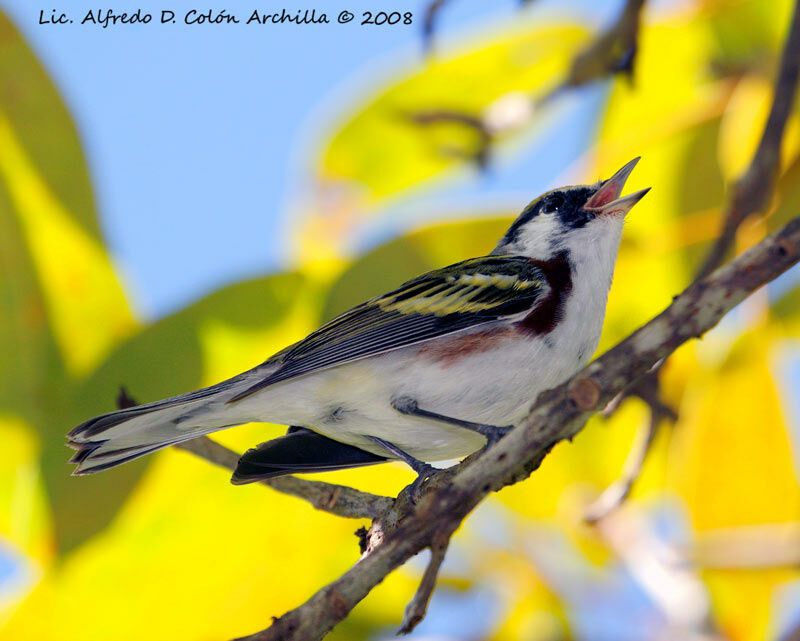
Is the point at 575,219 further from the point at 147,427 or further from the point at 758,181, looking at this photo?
the point at 147,427

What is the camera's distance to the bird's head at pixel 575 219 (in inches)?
117

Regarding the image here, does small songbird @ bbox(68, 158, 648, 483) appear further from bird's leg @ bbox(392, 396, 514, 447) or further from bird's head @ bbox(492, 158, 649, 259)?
bird's head @ bbox(492, 158, 649, 259)

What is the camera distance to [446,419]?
2.62 m

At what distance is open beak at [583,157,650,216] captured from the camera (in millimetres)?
2945

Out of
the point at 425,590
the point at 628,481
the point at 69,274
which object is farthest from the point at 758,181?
the point at 69,274

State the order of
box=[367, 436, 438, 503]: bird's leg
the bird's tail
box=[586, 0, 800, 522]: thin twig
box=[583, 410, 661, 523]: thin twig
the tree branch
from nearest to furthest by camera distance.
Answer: the tree branch → box=[367, 436, 438, 503]: bird's leg → the bird's tail → box=[583, 410, 661, 523]: thin twig → box=[586, 0, 800, 522]: thin twig

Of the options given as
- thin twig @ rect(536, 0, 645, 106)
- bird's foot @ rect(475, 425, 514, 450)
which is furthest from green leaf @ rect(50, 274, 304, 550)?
thin twig @ rect(536, 0, 645, 106)

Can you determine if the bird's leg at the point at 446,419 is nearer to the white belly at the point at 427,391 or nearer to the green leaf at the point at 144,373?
the white belly at the point at 427,391

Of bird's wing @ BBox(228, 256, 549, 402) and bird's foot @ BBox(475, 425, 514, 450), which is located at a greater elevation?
bird's wing @ BBox(228, 256, 549, 402)

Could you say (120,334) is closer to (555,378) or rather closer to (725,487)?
(555,378)

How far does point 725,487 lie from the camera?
3053 millimetres

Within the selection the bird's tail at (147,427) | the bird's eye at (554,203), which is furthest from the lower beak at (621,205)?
the bird's tail at (147,427)

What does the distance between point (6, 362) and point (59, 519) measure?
0.53m

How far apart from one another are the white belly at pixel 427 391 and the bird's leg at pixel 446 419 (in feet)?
0.05
